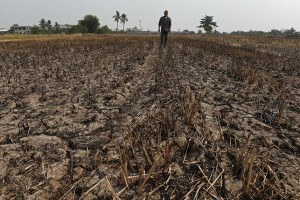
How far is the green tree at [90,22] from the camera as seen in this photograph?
81375 millimetres

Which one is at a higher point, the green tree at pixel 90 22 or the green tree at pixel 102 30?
the green tree at pixel 90 22

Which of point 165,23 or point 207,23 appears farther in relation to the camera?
point 207,23

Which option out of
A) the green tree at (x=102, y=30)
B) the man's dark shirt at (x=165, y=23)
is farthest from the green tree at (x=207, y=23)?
the man's dark shirt at (x=165, y=23)

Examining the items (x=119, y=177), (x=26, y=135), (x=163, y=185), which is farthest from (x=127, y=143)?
(x=26, y=135)

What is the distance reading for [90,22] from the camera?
8138 cm

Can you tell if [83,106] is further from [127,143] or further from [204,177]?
[204,177]

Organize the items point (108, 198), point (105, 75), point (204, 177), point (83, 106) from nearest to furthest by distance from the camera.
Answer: point (108, 198) → point (204, 177) → point (83, 106) → point (105, 75)

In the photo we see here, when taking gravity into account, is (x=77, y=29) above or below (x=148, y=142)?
above

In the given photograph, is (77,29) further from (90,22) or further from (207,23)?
(207,23)

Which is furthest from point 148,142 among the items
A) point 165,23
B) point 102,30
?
point 102,30

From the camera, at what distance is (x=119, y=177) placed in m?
2.54

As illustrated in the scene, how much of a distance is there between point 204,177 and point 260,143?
1093mm

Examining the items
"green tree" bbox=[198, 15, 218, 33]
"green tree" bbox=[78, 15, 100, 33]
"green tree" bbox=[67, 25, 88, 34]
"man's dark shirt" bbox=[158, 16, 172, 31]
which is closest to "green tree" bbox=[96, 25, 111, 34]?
"green tree" bbox=[78, 15, 100, 33]

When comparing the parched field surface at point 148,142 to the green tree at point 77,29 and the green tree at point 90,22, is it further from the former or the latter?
the green tree at point 90,22
